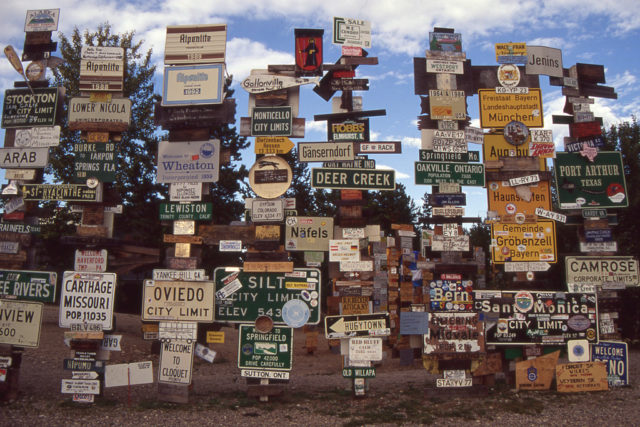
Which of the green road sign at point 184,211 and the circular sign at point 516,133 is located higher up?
the circular sign at point 516,133

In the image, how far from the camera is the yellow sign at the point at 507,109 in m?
11.6

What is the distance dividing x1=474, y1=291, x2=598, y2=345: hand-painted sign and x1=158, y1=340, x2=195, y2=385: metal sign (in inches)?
237

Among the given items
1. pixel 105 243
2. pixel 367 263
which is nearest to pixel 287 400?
pixel 367 263

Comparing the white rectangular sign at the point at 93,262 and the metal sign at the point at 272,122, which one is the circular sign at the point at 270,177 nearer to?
the metal sign at the point at 272,122

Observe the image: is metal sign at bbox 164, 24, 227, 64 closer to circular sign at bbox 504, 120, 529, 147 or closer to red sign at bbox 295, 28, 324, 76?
red sign at bbox 295, 28, 324, 76

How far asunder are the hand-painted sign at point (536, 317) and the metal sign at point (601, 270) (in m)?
0.52

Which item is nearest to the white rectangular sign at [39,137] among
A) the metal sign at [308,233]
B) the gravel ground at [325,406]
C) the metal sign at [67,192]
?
the metal sign at [67,192]

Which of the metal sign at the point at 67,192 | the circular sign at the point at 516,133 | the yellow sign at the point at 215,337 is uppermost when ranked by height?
the circular sign at the point at 516,133

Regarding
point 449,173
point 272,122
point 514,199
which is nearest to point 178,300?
point 272,122

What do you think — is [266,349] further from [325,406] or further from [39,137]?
[39,137]

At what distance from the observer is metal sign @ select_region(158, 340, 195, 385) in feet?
32.3

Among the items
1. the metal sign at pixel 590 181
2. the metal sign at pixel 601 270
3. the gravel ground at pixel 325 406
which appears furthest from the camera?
the metal sign at pixel 590 181

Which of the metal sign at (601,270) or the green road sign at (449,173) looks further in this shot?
the metal sign at (601,270)

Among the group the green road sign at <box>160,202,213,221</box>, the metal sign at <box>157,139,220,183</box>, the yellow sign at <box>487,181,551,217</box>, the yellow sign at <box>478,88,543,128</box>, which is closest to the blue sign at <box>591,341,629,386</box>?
the yellow sign at <box>487,181,551,217</box>
